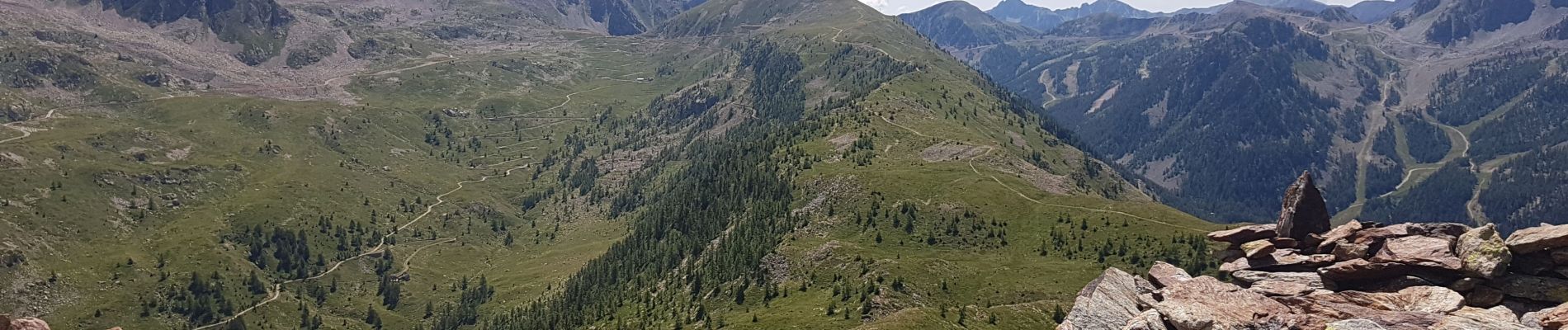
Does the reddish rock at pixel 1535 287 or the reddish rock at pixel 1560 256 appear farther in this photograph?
the reddish rock at pixel 1560 256

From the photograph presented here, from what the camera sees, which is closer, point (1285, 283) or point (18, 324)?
point (18, 324)

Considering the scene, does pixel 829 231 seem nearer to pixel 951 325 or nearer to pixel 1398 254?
pixel 951 325

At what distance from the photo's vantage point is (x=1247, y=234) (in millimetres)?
79625

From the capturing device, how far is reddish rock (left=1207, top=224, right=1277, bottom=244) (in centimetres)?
7794

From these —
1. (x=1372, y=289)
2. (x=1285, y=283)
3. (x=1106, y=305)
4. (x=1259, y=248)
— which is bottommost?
(x=1106, y=305)

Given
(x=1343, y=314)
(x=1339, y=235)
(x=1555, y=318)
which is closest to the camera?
(x=1555, y=318)

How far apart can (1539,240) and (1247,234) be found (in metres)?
25.1

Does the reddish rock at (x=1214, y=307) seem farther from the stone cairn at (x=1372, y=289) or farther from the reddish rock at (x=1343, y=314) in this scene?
the reddish rock at (x=1343, y=314)

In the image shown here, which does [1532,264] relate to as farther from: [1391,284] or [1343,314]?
[1343,314]

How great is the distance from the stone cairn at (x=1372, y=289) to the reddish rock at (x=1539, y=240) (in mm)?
70

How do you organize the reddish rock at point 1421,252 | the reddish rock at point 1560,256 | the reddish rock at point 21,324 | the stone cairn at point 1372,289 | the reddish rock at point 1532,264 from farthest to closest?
the reddish rock at point 21,324 < the reddish rock at point 1421,252 < the reddish rock at point 1532,264 < the reddish rock at point 1560,256 < the stone cairn at point 1372,289

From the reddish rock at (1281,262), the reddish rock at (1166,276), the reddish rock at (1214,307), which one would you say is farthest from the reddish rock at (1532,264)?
the reddish rock at (1166,276)

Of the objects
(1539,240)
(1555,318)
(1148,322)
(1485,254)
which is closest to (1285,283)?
(1485,254)

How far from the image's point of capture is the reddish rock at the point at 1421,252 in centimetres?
5747
